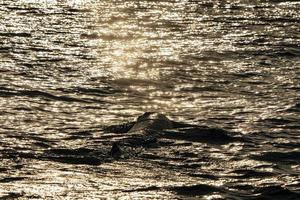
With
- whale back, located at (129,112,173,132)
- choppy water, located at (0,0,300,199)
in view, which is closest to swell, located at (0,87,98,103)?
choppy water, located at (0,0,300,199)

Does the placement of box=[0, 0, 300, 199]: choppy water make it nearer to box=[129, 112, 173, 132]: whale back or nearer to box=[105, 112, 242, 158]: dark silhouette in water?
box=[105, 112, 242, 158]: dark silhouette in water

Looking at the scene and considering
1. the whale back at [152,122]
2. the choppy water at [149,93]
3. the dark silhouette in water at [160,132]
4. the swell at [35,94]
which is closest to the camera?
the choppy water at [149,93]

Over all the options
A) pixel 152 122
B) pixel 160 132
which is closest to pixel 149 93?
pixel 152 122

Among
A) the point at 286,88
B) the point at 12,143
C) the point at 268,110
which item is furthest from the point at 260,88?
the point at 12,143

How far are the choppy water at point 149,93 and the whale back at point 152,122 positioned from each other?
38cm

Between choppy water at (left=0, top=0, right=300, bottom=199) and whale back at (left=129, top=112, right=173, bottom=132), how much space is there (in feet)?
1.26

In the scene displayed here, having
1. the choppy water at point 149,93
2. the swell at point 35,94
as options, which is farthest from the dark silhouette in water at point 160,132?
the swell at point 35,94

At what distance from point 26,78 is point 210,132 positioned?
4.24 m

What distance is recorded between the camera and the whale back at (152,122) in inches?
479

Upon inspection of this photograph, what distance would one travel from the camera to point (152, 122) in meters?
12.3

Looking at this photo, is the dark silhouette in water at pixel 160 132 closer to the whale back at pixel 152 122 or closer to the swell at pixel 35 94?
the whale back at pixel 152 122

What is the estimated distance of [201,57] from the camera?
56.1ft

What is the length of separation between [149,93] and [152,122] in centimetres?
228

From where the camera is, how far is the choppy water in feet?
33.5
